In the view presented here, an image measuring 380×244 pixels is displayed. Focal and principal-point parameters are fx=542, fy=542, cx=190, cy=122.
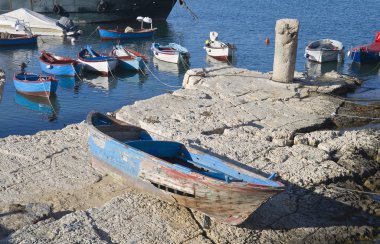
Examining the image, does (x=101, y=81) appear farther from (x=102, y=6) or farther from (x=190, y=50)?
(x=102, y=6)

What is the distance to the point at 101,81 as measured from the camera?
24.5 m

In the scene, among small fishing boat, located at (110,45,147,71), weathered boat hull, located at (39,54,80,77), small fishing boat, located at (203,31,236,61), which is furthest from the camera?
small fishing boat, located at (203,31,236,61)

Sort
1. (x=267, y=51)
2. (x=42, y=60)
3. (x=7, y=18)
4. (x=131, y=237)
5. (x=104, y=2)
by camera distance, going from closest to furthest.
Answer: (x=131, y=237), (x=42, y=60), (x=267, y=51), (x=7, y=18), (x=104, y=2)

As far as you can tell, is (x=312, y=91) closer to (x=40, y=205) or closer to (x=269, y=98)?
(x=269, y=98)

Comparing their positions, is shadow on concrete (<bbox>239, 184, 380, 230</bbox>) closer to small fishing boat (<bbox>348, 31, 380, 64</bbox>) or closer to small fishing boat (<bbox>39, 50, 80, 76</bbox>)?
small fishing boat (<bbox>39, 50, 80, 76</bbox>)

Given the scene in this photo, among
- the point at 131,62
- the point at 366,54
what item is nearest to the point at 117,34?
the point at 131,62

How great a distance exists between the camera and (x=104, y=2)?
140ft

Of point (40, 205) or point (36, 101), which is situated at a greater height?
point (40, 205)

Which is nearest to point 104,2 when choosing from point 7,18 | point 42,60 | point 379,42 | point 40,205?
point 7,18

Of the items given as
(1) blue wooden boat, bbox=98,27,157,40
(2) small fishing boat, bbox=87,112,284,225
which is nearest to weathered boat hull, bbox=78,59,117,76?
(1) blue wooden boat, bbox=98,27,157,40

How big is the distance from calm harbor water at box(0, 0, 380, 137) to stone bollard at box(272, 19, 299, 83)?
7.28 feet

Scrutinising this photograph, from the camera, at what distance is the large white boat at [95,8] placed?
43031 mm

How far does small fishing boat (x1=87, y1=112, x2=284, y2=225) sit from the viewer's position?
855 centimetres

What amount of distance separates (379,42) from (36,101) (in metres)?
17.9
